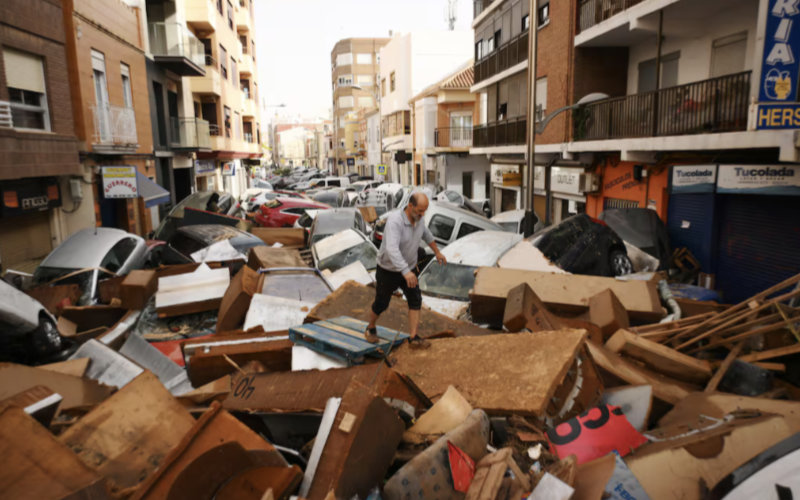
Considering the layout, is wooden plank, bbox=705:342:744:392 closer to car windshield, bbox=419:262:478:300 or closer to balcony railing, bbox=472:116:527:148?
car windshield, bbox=419:262:478:300

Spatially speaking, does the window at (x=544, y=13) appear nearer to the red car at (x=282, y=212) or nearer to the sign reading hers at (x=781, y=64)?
the sign reading hers at (x=781, y=64)

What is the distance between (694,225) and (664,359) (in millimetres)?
7939

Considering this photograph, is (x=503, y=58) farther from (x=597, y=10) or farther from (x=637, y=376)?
(x=637, y=376)

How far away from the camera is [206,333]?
728 cm

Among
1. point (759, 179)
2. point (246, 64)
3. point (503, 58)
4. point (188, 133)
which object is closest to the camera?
point (759, 179)

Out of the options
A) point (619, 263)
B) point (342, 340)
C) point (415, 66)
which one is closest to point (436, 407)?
point (342, 340)

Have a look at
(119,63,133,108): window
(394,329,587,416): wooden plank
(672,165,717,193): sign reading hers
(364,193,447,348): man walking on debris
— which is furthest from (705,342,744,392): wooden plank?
(119,63,133,108): window

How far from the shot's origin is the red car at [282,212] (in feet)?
62.4

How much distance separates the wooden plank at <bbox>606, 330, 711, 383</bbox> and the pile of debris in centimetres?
2

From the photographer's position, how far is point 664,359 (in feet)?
15.6

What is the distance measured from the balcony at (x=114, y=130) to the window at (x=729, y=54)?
1565cm

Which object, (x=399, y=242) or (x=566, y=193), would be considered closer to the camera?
(x=399, y=242)

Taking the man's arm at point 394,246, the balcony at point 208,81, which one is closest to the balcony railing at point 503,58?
the balcony at point 208,81

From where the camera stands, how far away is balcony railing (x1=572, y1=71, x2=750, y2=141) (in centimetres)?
947
